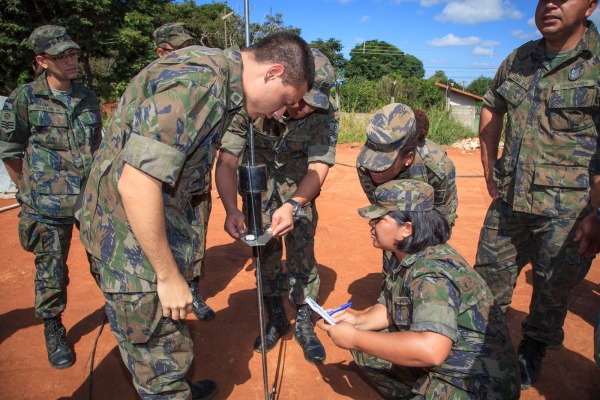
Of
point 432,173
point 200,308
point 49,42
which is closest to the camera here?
point 432,173

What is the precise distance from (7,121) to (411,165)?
299cm

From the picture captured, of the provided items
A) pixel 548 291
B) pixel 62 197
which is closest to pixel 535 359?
Answer: pixel 548 291

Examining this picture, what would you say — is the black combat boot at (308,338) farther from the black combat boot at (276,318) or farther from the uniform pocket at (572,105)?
the uniform pocket at (572,105)

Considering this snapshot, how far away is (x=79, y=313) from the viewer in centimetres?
385

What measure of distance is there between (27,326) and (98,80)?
2577 cm

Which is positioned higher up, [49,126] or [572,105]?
[572,105]

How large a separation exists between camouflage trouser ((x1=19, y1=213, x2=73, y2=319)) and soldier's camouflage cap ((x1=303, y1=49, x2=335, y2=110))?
2.22 metres

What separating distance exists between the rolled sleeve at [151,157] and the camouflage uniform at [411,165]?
4.37 ft

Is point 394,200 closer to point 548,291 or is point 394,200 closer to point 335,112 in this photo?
point 335,112

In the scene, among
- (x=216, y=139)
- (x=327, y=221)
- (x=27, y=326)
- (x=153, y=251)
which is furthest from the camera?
(x=327, y=221)

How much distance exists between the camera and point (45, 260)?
3150mm

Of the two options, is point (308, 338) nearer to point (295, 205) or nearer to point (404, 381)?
point (404, 381)

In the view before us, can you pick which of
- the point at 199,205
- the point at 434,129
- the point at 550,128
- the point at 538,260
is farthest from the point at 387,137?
the point at 434,129

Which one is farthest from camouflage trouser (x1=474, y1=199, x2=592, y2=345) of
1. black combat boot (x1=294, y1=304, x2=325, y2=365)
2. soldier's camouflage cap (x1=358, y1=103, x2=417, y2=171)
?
black combat boot (x1=294, y1=304, x2=325, y2=365)
